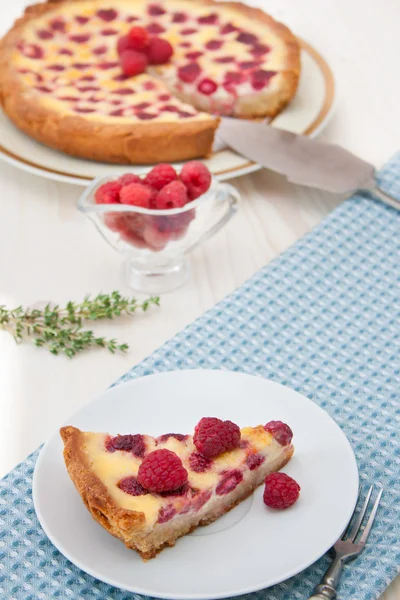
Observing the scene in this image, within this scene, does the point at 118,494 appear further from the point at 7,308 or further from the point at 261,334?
the point at 7,308

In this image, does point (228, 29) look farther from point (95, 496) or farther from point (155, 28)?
point (95, 496)

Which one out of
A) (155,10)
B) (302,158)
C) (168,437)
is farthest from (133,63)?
(168,437)

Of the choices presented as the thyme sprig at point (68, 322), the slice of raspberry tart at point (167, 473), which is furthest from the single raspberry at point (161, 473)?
the thyme sprig at point (68, 322)

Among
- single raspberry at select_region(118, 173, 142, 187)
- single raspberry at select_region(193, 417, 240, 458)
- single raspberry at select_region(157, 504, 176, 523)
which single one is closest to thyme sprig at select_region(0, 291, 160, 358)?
single raspberry at select_region(118, 173, 142, 187)

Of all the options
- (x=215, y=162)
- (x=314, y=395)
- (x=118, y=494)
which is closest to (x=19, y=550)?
(x=118, y=494)

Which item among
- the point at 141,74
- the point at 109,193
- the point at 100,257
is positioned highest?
the point at 109,193

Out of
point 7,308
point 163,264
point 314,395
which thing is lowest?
point 7,308
